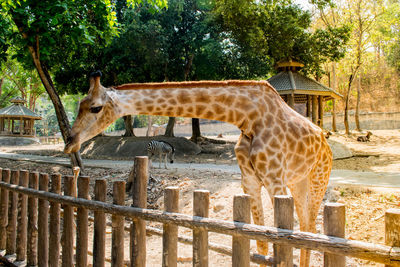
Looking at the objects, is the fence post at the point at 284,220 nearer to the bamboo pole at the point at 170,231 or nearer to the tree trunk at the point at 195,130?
the bamboo pole at the point at 170,231

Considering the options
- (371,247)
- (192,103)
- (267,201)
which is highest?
(192,103)

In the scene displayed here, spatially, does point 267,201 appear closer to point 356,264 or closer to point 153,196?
point 356,264

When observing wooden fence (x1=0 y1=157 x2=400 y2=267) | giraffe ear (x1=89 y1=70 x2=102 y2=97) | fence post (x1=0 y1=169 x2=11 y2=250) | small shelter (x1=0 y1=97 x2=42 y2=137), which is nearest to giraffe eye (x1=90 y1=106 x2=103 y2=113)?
giraffe ear (x1=89 y1=70 x2=102 y2=97)

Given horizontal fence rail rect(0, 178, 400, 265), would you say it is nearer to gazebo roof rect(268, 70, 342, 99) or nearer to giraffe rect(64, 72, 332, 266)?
giraffe rect(64, 72, 332, 266)

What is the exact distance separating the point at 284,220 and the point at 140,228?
4.20 ft

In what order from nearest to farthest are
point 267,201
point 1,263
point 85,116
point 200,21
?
point 85,116 < point 1,263 < point 267,201 < point 200,21

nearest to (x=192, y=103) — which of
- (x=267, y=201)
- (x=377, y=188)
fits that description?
(x=267, y=201)

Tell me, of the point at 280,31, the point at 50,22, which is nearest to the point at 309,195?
the point at 50,22

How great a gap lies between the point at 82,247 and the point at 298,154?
2.38 meters

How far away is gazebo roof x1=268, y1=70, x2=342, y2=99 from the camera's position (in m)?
14.4

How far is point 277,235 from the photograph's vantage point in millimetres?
1827

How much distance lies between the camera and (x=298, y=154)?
3.22 metres

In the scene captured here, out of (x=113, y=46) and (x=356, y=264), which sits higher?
(x=113, y=46)

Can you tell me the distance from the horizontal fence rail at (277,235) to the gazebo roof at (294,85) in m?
12.7
